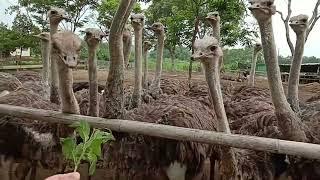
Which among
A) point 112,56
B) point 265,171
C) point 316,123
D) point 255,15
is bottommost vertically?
point 265,171

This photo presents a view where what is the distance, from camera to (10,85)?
679 cm

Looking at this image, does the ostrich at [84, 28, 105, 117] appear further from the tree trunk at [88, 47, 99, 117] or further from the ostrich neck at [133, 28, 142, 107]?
the ostrich neck at [133, 28, 142, 107]

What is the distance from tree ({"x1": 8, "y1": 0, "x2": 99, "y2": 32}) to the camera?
17.6 meters

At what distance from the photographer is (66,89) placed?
11.7 ft

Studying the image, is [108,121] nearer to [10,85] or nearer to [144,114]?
[144,114]

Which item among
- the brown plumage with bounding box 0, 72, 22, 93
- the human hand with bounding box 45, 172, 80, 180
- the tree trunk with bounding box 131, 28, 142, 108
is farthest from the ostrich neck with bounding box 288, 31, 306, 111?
the brown plumage with bounding box 0, 72, 22, 93

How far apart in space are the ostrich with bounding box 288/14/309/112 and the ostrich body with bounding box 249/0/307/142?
2.89ft

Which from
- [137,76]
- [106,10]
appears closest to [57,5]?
[106,10]

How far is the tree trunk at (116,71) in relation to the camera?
144 inches

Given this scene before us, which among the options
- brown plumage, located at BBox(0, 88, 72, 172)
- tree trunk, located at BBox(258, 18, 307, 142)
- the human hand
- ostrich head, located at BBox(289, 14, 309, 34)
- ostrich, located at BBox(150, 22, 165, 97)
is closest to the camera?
the human hand

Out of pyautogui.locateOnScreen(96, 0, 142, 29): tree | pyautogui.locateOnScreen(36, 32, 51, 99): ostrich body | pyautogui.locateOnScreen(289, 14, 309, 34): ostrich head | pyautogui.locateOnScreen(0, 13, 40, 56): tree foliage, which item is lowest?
pyautogui.locateOnScreen(36, 32, 51, 99): ostrich body

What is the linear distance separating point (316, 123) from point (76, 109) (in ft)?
6.45

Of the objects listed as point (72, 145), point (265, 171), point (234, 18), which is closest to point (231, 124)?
point (265, 171)

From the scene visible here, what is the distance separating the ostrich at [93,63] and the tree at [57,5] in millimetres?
13714
